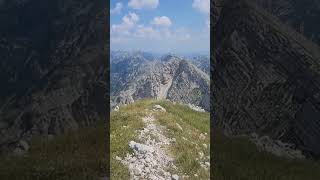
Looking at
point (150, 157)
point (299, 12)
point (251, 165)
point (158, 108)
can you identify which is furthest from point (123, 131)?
point (299, 12)

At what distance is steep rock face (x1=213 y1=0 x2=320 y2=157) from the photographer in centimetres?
2002

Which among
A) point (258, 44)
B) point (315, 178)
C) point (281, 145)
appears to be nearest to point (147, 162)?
point (315, 178)

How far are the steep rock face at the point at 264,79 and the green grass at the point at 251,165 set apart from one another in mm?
2310

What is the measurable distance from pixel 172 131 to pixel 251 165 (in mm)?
3954

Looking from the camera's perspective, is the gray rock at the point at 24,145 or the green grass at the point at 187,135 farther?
the gray rock at the point at 24,145

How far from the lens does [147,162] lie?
50.1 feet

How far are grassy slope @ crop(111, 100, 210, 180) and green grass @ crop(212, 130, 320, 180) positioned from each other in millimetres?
729

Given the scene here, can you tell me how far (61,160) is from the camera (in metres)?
15.0

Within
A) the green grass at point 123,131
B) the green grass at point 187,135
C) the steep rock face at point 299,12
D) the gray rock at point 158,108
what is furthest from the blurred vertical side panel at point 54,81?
the steep rock face at point 299,12

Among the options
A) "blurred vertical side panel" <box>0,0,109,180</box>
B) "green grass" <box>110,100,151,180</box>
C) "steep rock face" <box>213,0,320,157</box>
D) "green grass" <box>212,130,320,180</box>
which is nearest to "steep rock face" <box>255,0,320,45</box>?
"steep rock face" <box>213,0,320,157</box>

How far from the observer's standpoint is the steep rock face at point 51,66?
22.3 meters

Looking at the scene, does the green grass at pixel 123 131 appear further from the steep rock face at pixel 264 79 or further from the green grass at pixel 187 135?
the steep rock face at pixel 264 79

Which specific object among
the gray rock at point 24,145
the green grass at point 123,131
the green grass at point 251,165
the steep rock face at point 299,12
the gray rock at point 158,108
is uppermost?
the steep rock face at point 299,12

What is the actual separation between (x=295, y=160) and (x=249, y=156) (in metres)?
2.38
